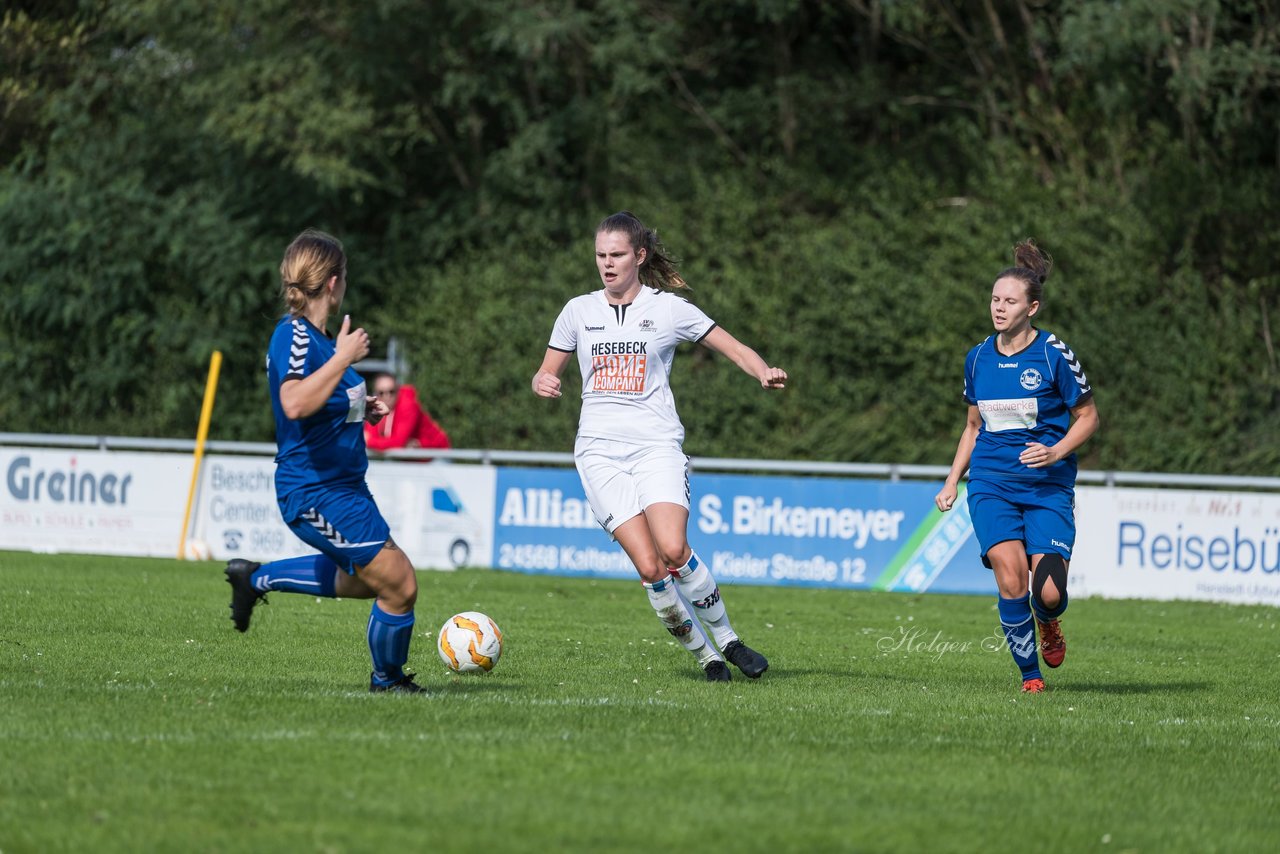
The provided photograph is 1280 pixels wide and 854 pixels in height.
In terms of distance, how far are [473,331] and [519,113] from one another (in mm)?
3997

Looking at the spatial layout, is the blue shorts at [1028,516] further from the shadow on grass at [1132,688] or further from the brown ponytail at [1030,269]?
the brown ponytail at [1030,269]

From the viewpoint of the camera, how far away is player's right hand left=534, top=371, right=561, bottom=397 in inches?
324

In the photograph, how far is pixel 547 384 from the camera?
8297mm

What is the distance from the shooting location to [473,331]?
1134 inches

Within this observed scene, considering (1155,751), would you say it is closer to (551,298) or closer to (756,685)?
(756,685)

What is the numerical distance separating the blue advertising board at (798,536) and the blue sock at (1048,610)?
8.18 m

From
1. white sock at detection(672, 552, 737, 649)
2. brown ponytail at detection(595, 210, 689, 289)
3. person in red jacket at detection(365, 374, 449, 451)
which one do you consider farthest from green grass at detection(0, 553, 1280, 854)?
person in red jacket at detection(365, 374, 449, 451)

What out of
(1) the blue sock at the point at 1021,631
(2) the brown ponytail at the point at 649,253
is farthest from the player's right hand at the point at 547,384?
(1) the blue sock at the point at 1021,631

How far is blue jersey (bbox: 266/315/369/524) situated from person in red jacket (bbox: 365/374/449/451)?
12.1 metres

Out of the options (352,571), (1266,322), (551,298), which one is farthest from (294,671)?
(551,298)

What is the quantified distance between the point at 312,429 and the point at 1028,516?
3808 mm

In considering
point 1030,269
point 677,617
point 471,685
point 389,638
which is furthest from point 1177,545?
point 389,638

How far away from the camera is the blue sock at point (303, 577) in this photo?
23.9 ft

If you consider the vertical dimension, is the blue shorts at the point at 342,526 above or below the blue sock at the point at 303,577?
above
